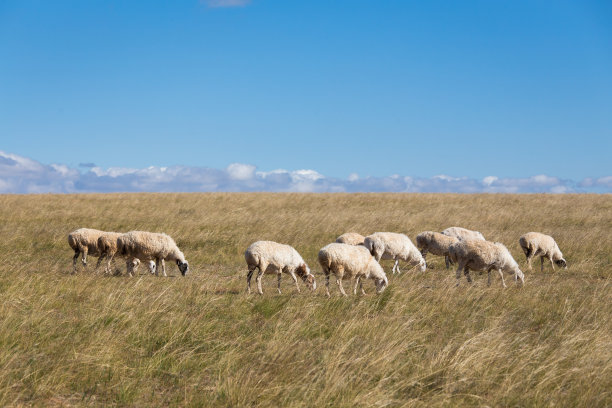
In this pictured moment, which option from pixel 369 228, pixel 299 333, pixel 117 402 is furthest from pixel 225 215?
pixel 117 402

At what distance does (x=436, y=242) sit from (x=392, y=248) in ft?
6.03

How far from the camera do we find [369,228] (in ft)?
68.1

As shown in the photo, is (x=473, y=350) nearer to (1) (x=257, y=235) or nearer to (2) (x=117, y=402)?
(2) (x=117, y=402)

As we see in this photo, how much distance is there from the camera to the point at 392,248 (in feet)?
44.0

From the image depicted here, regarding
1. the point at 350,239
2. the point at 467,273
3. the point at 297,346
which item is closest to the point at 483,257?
the point at 467,273

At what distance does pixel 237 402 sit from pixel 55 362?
81.0 inches

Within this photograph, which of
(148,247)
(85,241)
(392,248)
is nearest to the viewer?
(148,247)

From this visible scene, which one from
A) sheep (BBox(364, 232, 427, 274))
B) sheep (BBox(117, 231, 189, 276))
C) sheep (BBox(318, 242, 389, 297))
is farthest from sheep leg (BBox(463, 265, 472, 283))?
sheep (BBox(117, 231, 189, 276))

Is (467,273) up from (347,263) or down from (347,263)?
down

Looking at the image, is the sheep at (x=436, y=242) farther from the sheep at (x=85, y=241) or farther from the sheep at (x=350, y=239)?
the sheep at (x=85, y=241)

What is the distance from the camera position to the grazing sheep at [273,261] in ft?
34.5

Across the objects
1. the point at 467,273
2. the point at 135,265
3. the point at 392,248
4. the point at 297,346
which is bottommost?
the point at 135,265

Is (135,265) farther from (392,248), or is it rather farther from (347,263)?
(392,248)

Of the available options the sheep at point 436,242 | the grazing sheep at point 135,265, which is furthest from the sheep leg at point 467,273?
the grazing sheep at point 135,265
